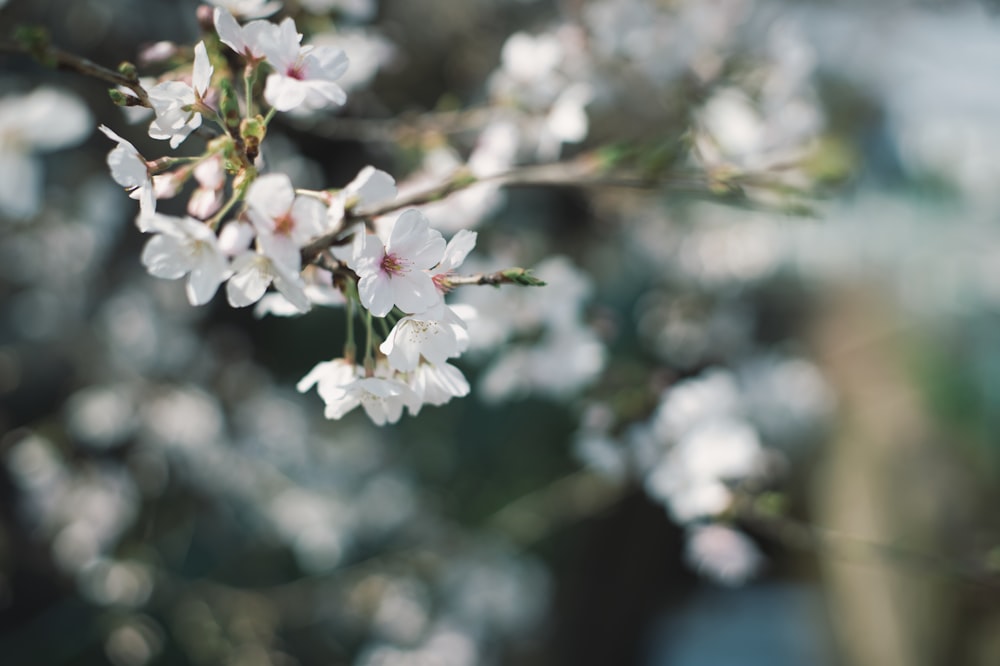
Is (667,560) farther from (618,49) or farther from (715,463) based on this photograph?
(618,49)

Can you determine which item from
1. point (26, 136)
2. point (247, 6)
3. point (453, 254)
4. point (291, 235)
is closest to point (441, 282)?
point (453, 254)

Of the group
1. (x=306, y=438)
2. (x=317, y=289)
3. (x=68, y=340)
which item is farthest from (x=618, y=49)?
(x=68, y=340)

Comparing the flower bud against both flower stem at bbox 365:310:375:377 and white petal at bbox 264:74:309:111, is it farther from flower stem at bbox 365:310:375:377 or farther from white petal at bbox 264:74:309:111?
flower stem at bbox 365:310:375:377

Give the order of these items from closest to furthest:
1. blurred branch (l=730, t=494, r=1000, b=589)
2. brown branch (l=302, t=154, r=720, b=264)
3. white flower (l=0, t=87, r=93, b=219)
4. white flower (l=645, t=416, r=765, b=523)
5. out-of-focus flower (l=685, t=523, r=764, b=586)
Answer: brown branch (l=302, t=154, r=720, b=264) < white flower (l=0, t=87, r=93, b=219) < blurred branch (l=730, t=494, r=1000, b=589) < white flower (l=645, t=416, r=765, b=523) < out-of-focus flower (l=685, t=523, r=764, b=586)

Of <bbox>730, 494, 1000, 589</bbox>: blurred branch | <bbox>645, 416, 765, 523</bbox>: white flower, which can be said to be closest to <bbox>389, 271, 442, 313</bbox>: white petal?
<bbox>730, 494, 1000, 589</bbox>: blurred branch

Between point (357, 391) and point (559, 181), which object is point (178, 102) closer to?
point (357, 391)
